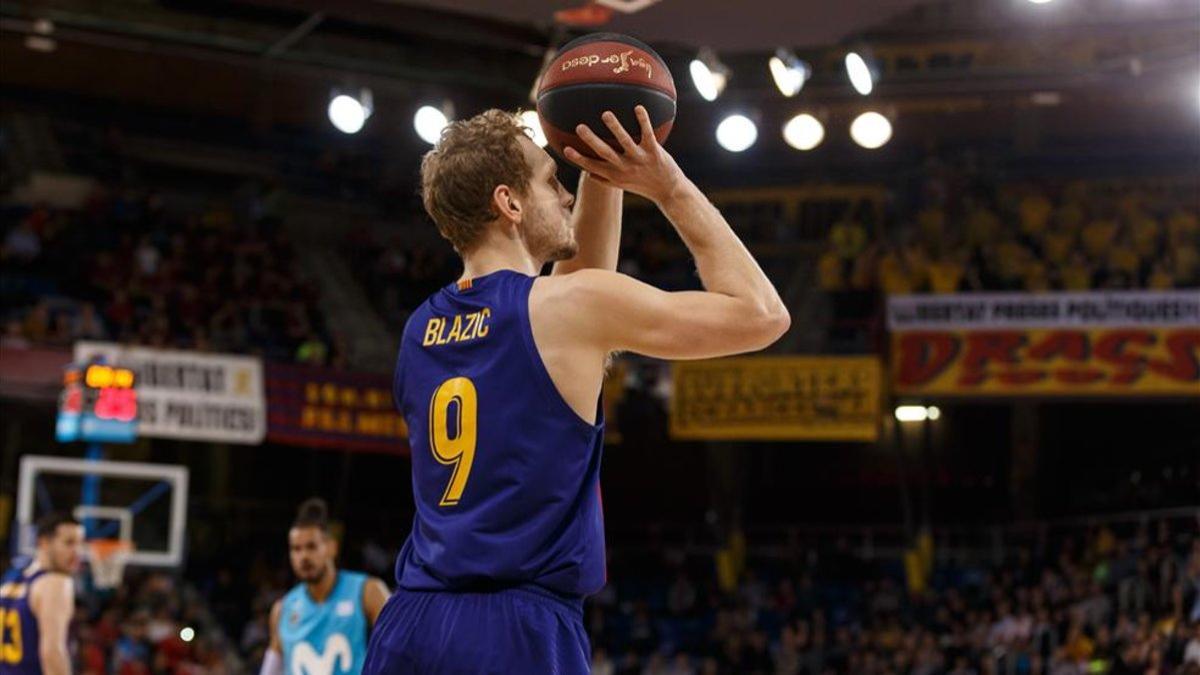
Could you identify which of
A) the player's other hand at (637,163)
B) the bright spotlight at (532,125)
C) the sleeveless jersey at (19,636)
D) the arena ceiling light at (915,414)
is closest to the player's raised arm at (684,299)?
the player's other hand at (637,163)

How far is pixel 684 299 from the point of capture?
11.5 feet

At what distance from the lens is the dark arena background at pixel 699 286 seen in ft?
61.1

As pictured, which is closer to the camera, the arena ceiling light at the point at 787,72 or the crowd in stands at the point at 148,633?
the arena ceiling light at the point at 787,72

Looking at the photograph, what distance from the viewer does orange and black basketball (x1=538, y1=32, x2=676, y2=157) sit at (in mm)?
3850

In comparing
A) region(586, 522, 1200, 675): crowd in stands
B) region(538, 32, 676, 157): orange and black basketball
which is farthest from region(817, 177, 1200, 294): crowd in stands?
region(538, 32, 676, 157): orange and black basketball

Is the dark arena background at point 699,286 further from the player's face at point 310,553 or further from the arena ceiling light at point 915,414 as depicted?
the player's face at point 310,553

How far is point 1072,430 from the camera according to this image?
2528 cm

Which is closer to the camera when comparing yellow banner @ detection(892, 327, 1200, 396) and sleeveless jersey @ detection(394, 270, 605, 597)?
sleeveless jersey @ detection(394, 270, 605, 597)

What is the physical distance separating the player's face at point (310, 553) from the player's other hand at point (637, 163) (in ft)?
16.2

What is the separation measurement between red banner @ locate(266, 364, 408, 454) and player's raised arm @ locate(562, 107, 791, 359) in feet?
56.2

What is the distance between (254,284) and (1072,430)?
12223 millimetres

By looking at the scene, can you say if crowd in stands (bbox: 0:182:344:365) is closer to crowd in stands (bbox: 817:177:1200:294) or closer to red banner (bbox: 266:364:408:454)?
red banner (bbox: 266:364:408:454)

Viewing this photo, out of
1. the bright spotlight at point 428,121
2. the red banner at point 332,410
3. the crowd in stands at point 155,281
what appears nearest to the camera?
the bright spotlight at point 428,121

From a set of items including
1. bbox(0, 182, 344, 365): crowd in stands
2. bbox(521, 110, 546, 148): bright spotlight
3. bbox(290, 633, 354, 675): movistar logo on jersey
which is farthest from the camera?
bbox(0, 182, 344, 365): crowd in stands
